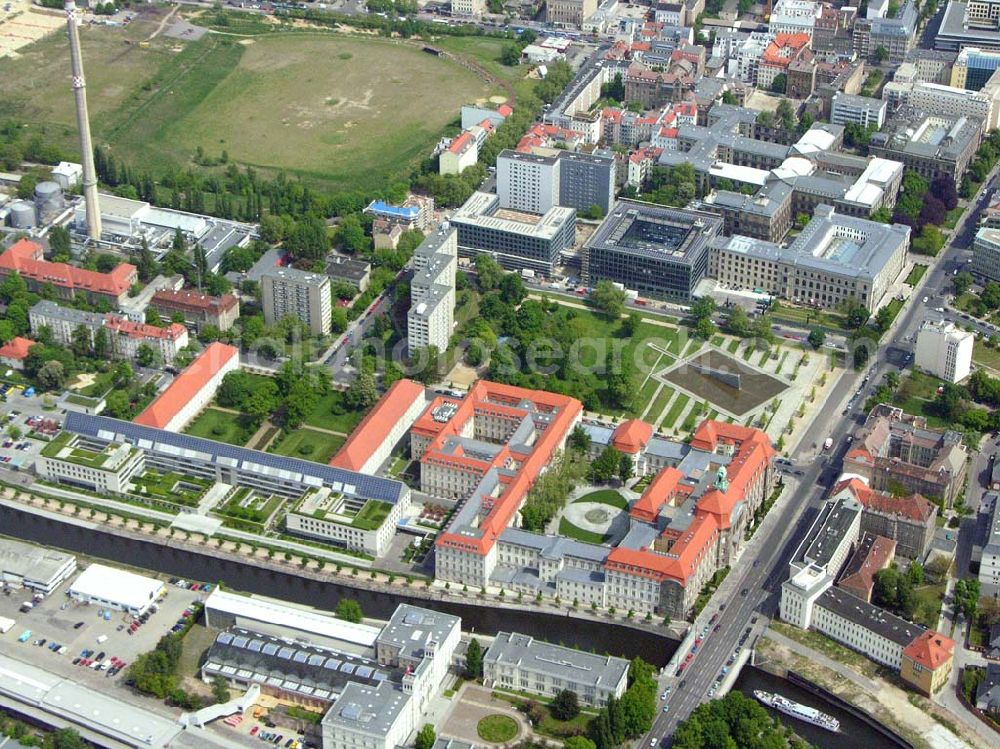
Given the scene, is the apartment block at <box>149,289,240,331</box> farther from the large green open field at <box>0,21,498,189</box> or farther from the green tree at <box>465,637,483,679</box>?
the green tree at <box>465,637,483,679</box>

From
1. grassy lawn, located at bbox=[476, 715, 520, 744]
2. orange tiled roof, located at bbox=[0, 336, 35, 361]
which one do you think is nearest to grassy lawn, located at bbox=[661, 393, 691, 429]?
grassy lawn, located at bbox=[476, 715, 520, 744]

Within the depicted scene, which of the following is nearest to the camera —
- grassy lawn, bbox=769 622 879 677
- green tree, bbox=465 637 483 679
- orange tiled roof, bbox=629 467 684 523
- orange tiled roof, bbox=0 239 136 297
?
green tree, bbox=465 637 483 679

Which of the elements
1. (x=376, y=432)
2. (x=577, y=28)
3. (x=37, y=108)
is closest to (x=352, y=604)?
(x=376, y=432)

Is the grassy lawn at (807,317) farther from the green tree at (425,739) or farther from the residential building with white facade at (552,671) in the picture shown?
the green tree at (425,739)

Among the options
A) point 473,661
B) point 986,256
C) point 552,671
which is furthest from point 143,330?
point 986,256

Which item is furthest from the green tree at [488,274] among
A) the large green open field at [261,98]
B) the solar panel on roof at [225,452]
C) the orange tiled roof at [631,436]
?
the solar panel on roof at [225,452]

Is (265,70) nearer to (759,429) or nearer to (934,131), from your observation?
(934,131)

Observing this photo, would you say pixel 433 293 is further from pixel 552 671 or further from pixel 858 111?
pixel 858 111

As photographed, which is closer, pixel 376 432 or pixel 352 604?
pixel 352 604
